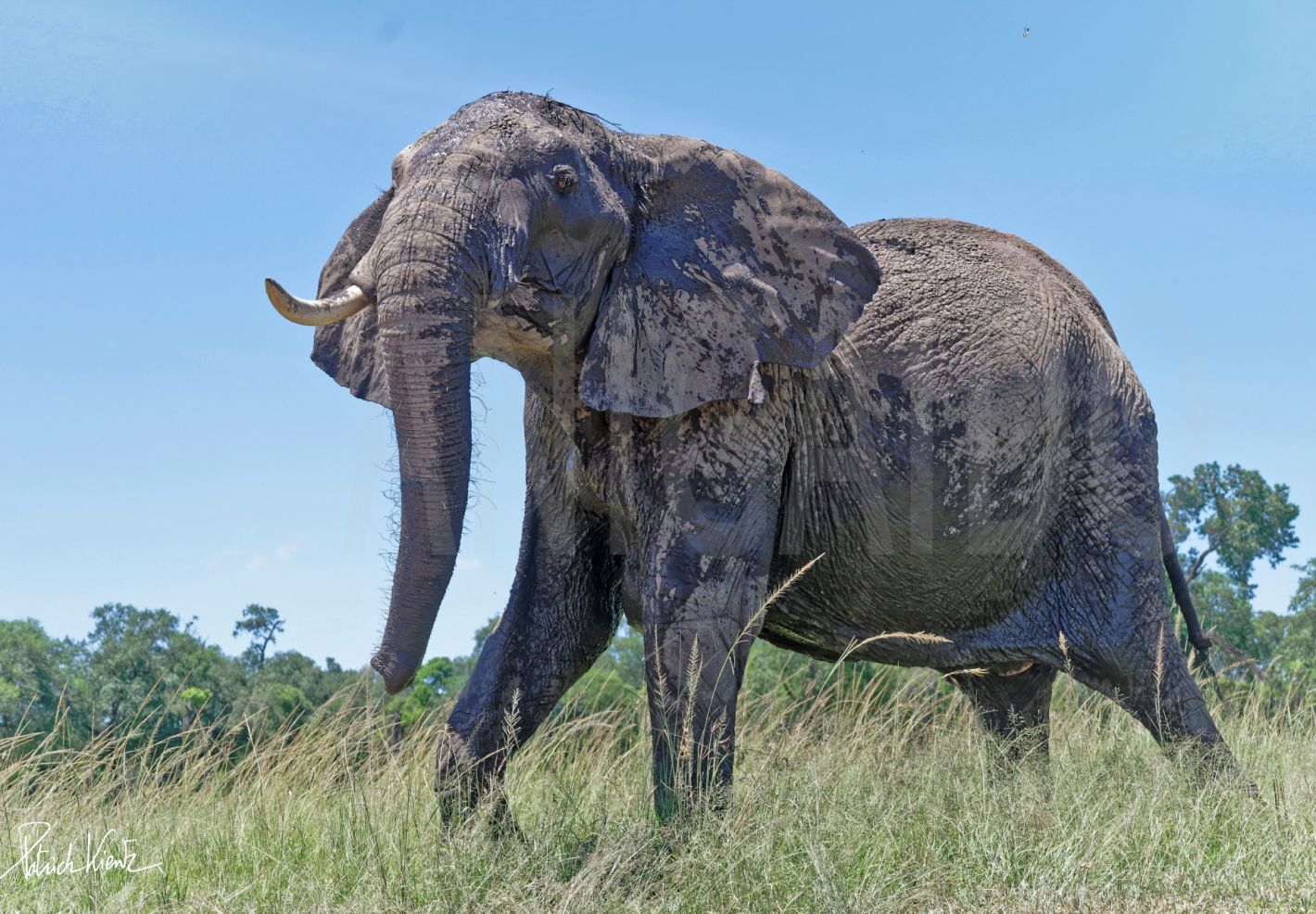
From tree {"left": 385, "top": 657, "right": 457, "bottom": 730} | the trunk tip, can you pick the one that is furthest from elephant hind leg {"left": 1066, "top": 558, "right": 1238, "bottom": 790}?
tree {"left": 385, "top": 657, "right": 457, "bottom": 730}

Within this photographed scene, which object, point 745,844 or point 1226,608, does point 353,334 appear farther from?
point 1226,608

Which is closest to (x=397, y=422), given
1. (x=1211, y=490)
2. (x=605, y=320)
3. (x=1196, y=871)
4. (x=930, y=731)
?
(x=605, y=320)

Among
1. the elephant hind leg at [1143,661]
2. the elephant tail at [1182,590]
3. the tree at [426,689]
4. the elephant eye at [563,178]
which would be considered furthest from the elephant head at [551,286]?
the tree at [426,689]

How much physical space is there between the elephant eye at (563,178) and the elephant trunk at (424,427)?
53cm

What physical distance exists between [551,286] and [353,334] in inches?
44.4

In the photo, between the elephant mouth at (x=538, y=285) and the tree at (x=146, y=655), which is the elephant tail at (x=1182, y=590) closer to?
the elephant mouth at (x=538, y=285)

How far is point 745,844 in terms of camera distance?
5.14 meters

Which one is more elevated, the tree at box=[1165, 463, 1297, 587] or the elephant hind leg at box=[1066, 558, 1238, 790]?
the tree at box=[1165, 463, 1297, 587]

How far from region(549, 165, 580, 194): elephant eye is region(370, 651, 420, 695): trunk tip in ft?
6.19

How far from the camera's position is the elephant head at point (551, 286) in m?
5.20

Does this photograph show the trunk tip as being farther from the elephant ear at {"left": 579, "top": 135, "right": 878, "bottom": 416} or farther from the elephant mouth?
the elephant mouth

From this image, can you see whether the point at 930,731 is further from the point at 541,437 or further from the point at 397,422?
the point at 397,422

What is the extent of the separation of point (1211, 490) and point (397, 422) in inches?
741

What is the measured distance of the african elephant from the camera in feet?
17.6
